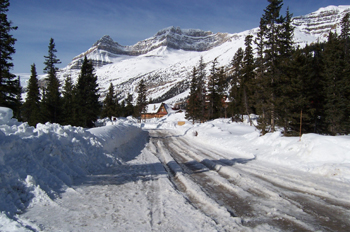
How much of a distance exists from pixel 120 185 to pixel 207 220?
3134 millimetres

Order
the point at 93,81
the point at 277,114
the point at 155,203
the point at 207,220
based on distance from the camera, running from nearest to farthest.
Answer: the point at 207,220 < the point at 155,203 < the point at 277,114 < the point at 93,81

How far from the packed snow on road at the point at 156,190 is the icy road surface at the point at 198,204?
19 mm

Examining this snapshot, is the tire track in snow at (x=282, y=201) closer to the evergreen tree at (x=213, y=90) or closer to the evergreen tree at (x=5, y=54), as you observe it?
the evergreen tree at (x=5, y=54)

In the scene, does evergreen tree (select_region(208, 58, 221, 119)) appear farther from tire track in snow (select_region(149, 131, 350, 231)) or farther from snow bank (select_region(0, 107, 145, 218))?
tire track in snow (select_region(149, 131, 350, 231))

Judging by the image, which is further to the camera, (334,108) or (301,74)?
(334,108)

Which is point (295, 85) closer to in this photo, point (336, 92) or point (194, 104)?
point (336, 92)

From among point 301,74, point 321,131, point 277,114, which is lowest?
point 321,131

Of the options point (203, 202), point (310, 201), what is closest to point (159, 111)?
point (203, 202)

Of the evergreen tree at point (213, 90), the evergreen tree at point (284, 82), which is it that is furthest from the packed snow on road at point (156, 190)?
the evergreen tree at point (213, 90)

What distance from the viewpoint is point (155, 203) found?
4.94 metres

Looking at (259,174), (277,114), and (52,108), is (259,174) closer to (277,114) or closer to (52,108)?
(277,114)

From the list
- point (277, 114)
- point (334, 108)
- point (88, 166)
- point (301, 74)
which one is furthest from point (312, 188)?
point (334, 108)

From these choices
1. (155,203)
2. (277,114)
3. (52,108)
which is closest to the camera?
(155,203)

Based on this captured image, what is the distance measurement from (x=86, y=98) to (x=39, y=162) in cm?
2759
